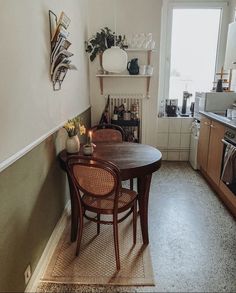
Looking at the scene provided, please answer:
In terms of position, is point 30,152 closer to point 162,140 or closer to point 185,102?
point 162,140

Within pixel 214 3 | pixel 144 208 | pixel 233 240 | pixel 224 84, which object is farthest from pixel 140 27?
pixel 233 240

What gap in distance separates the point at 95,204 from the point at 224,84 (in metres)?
3.09

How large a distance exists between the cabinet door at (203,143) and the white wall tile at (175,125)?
0.53m

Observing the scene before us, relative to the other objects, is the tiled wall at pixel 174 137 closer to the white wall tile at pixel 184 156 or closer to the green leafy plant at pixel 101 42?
the white wall tile at pixel 184 156

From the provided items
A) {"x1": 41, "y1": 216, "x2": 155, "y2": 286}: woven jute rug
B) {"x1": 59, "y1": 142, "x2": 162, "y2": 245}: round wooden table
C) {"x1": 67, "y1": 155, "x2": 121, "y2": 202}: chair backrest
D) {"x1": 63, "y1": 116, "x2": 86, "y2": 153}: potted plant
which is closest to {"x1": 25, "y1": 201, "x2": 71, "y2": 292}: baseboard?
{"x1": 41, "y1": 216, "x2": 155, "y2": 286}: woven jute rug

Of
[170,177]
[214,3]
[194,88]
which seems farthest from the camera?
[194,88]

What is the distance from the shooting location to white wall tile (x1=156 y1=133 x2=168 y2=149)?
13.6 ft

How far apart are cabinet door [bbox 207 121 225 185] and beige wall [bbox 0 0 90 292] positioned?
5.82ft

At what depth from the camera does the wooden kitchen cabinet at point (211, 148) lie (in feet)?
9.48

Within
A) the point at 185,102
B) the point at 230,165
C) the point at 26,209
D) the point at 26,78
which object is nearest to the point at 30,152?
the point at 26,209

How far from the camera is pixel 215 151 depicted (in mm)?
3002

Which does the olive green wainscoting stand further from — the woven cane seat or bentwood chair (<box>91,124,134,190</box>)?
bentwood chair (<box>91,124,134,190</box>)

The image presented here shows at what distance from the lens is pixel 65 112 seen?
2.47 meters

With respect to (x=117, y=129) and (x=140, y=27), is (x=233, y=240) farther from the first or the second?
(x=140, y=27)
